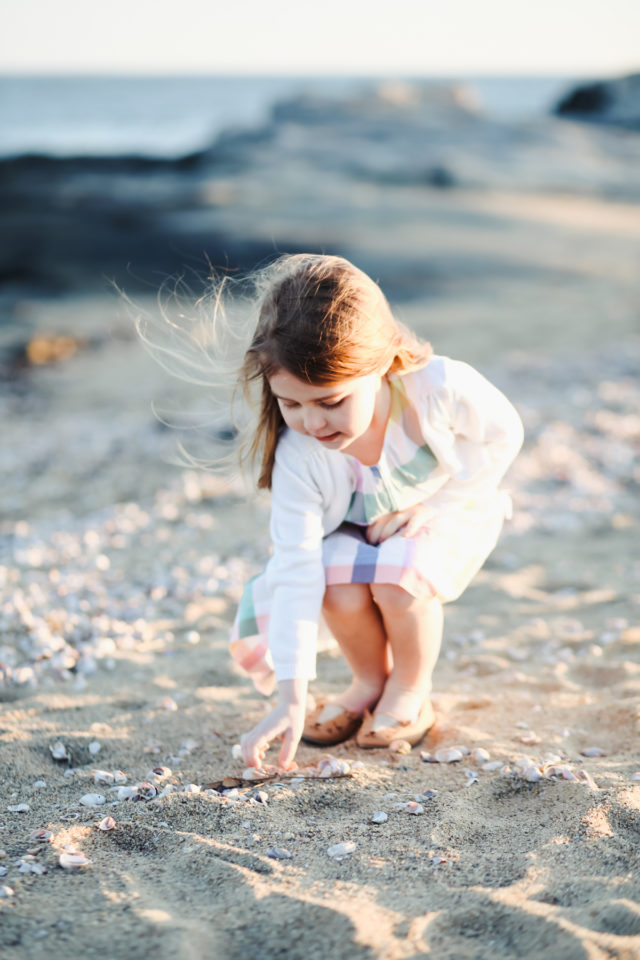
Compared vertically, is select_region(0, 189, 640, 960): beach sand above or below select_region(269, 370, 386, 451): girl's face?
below

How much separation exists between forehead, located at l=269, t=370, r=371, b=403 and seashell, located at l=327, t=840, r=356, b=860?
1.18 meters

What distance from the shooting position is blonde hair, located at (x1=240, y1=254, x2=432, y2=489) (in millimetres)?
2287

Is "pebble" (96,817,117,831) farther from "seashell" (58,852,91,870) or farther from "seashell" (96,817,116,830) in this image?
"seashell" (58,852,91,870)

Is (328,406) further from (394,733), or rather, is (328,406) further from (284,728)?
(394,733)

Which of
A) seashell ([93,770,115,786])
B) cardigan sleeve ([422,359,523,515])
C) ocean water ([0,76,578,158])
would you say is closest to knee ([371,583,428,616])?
cardigan sleeve ([422,359,523,515])

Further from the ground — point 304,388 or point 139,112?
point 139,112

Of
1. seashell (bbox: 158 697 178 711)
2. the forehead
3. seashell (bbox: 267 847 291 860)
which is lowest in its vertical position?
seashell (bbox: 158 697 178 711)

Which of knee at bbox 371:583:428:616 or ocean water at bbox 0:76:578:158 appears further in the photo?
ocean water at bbox 0:76:578:158

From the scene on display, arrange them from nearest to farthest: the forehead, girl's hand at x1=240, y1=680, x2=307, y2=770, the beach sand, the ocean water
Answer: the beach sand, the forehead, girl's hand at x1=240, y1=680, x2=307, y2=770, the ocean water

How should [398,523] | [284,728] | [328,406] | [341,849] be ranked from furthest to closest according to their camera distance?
[398,523], [284,728], [328,406], [341,849]

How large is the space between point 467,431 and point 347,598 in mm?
662

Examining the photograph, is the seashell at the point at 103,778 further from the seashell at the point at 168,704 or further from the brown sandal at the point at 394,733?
the brown sandal at the point at 394,733

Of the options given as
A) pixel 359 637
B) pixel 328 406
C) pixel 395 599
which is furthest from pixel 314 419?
pixel 359 637

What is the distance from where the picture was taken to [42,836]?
2.15m
